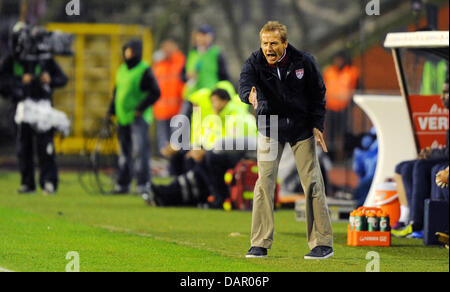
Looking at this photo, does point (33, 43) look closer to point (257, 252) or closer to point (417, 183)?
point (417, 183)

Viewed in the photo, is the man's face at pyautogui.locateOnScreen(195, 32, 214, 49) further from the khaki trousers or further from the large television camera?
the khaki trousers

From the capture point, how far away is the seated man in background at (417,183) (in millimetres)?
12102

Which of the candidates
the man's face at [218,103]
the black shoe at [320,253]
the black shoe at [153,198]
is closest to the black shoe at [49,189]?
the black shoe at [153,198]

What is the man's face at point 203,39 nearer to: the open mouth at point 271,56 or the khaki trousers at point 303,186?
the khaki trousers at point 303,186

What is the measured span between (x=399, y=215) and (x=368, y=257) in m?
2.77

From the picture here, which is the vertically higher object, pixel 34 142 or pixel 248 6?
pixel 248 6

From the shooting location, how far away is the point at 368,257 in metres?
10.4

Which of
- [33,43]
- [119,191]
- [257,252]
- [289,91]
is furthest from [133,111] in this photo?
[289,91]

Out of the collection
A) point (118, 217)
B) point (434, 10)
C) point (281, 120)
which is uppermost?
point (434, 10)

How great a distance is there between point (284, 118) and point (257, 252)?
107 cm

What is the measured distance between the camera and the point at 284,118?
9633 millimetres
